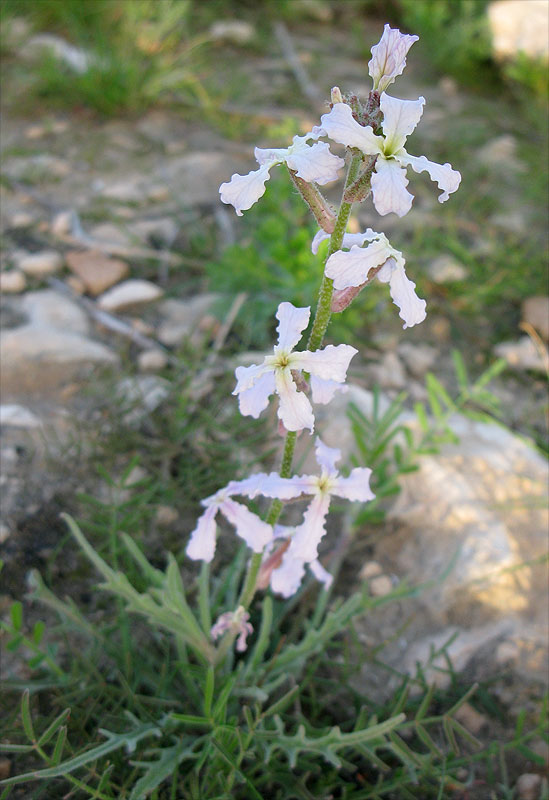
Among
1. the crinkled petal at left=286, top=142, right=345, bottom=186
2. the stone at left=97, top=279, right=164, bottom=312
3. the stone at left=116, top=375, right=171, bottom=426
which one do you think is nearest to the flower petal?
the crinkled petal at left=286, top=142, right=345, bottom=186

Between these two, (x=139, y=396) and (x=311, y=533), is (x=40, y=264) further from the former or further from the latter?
(x=311, y=533)

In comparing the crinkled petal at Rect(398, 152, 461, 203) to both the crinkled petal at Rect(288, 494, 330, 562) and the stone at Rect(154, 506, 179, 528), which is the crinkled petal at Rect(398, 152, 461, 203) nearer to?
the crinkled petal at Rect(288, 494, 330, 562)

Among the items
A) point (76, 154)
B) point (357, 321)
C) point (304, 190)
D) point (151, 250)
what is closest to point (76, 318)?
point (151, 250)

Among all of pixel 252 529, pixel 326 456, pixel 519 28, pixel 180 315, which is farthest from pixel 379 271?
pixel 519 28

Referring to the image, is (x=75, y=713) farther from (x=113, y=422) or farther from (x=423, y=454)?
(x=423, y=454)

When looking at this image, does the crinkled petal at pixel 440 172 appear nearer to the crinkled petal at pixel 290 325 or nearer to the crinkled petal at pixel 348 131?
the crinkled petal at pixel 348 131

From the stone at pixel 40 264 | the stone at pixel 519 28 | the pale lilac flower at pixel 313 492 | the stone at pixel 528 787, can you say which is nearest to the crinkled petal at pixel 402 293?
the pale lilac flower at pixel 313 492
